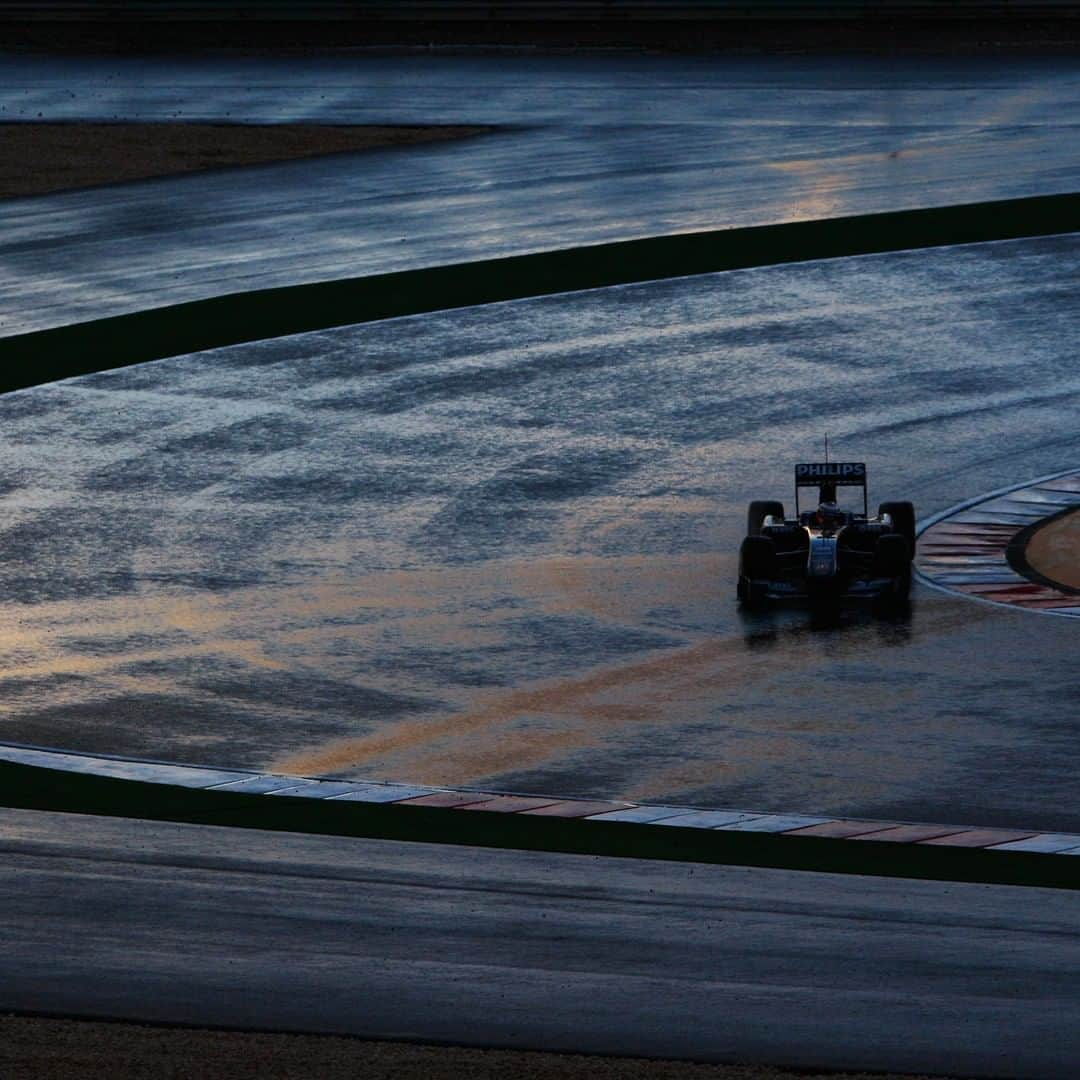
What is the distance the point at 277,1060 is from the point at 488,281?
2130cm

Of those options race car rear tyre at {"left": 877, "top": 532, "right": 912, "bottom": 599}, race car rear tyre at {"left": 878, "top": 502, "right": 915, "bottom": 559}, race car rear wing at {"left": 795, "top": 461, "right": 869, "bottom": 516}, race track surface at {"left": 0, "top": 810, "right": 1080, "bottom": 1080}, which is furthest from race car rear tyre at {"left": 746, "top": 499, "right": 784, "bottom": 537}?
race track surface at {"left": 0, "top": 810, "right": 1080, "bottom": 1080}

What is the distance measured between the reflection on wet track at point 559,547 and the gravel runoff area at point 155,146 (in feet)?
38.3

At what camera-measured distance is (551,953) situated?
1206 cm

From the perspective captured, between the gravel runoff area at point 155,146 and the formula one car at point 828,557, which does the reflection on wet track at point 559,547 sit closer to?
the formula one car at point 828,557

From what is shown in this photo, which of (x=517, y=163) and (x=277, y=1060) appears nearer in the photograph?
(x=277, y=1060)

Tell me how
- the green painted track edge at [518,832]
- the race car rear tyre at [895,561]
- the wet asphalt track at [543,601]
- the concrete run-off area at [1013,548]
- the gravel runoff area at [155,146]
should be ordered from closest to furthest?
1. the wet asphalt track at [543,601]
2. the green painted track edge at [518,832]
3. the race car rear tyre at [895,561]
4. the concrete run-off area at [1013,548]
5. the gravel runoff area at [155,146]

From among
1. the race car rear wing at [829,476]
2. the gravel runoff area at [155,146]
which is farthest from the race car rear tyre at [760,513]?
the gravel runoff area at [155,146]

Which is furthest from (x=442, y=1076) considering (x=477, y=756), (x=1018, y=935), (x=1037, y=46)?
(x=1037, y=46)

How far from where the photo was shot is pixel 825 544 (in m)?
19.2

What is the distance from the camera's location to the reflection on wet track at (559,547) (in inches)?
640

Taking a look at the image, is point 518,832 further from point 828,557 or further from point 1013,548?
point 1013,548

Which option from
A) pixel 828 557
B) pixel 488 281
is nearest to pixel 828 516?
pixel 828 557

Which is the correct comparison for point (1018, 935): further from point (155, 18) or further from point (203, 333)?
point (155, 18)

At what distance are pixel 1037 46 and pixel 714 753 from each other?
1423 inches
